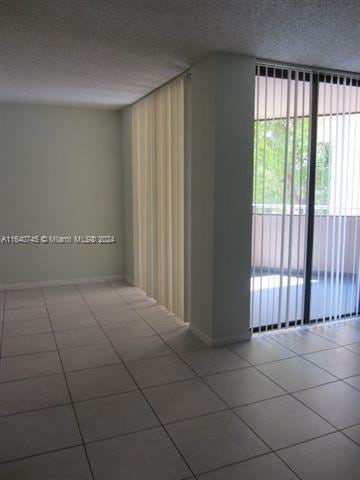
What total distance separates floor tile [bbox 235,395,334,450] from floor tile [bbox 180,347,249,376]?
22.5 inches

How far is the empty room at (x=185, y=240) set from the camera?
8.10 ft

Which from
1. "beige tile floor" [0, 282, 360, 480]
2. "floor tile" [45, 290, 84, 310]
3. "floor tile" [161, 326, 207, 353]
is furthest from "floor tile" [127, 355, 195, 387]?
"floor tile" [45, 290, 84, 310]

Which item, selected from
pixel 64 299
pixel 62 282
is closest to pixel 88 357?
pixel 64 299

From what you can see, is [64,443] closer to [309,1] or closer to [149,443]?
[149,443]

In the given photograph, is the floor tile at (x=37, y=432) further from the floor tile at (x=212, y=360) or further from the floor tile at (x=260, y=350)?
the floor tile at (x=260, y=350)

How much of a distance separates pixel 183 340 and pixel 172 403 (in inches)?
44.3

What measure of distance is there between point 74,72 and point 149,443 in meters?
3.35

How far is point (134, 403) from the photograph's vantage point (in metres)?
2.83

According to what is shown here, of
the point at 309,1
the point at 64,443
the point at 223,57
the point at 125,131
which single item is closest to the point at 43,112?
the point at 125,131

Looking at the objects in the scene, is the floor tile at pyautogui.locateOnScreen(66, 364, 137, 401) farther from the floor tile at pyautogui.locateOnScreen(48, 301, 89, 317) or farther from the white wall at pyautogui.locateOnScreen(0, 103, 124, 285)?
the white wall at pyautogui.locateOnScreen(0, 103, 124, 285)

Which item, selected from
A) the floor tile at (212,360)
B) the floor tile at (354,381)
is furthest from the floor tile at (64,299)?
the floor tile at (354,381)

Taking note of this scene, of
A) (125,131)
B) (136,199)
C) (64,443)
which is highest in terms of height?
(125,131)

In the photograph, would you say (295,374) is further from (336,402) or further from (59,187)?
(59,187)

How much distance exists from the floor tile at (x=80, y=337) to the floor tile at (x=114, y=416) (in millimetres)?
1078
